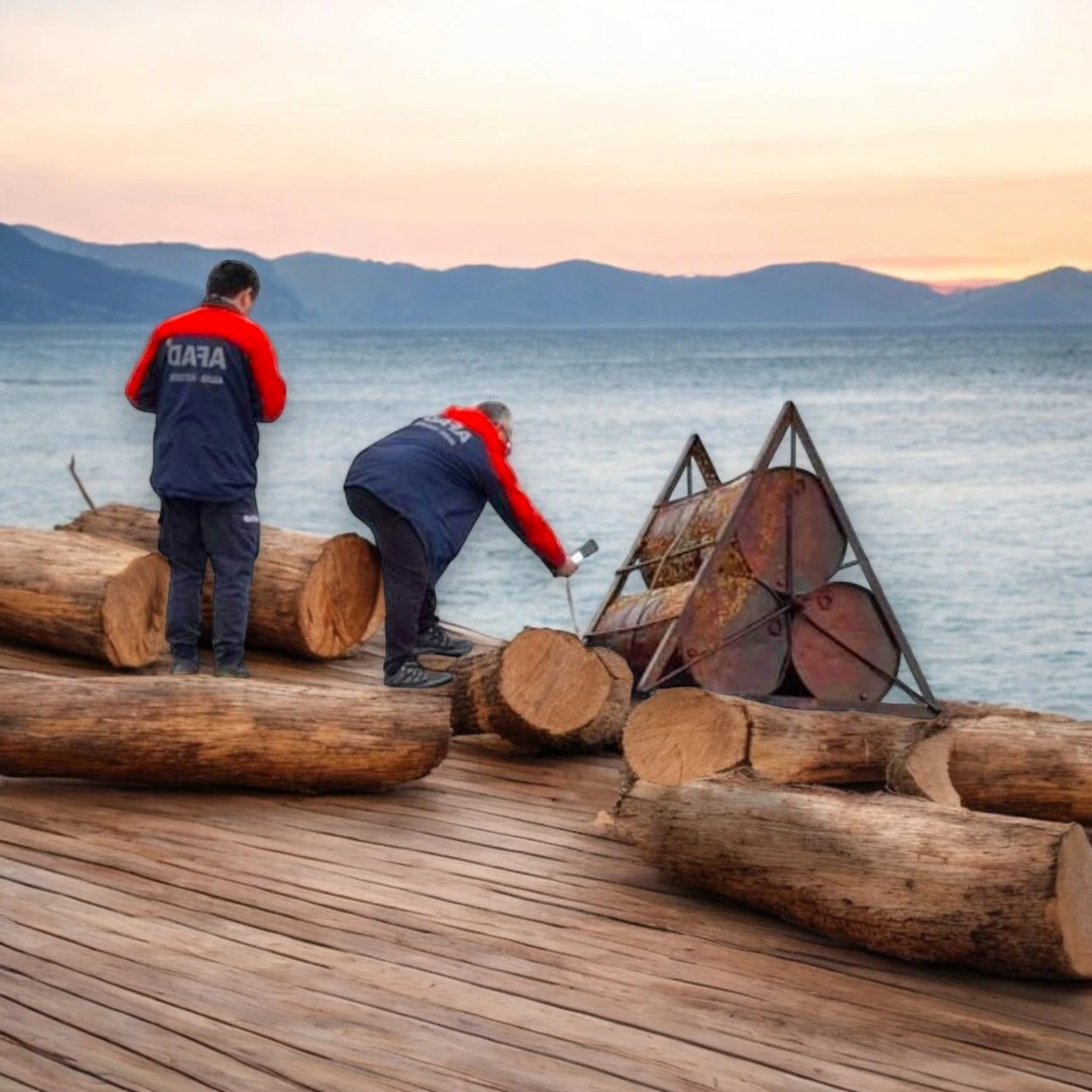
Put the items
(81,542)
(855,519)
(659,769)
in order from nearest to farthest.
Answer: (659,769)
(81,542)
(855,519)

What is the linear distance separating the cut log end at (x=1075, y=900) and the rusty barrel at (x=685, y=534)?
10.3 ft

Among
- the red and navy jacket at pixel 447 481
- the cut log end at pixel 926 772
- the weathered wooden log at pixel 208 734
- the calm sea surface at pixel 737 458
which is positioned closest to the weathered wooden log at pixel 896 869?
the cut log end at pixel 926 772

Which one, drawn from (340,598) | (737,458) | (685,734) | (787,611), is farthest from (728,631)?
(737,458)

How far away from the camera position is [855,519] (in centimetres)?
3681

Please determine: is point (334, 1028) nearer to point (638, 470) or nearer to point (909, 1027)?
point (909, 1027)

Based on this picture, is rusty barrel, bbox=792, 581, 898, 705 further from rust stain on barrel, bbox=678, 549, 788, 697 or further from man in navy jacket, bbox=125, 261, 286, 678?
man in navy jacket, bbox=125, 261, 286, 678

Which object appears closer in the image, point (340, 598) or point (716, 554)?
point (716, 554)

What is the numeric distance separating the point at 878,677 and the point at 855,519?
28.9 meters

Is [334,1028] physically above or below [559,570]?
below

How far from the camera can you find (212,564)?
843cm

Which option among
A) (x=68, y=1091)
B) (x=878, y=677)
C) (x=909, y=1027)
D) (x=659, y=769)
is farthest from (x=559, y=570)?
(x=68, y=1091)

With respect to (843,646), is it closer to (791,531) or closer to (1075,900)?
(791,531)

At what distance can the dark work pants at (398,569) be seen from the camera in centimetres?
845

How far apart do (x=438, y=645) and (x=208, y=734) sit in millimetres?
2481
